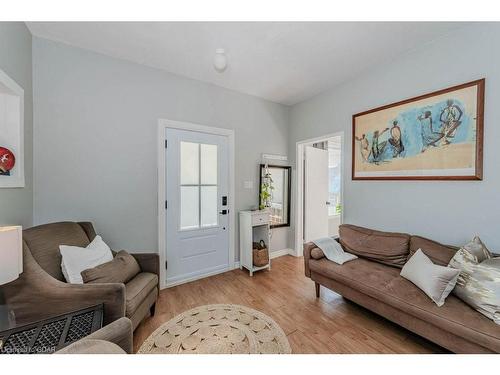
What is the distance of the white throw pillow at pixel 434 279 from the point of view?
1.43 meters

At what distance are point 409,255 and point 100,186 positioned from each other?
3.24 m

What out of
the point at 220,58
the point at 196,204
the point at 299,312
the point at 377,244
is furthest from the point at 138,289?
the point at 377,244

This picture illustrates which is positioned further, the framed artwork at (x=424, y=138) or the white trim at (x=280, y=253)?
the white trim at (x=280, y=253)

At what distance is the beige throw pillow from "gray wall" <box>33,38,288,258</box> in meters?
0.55

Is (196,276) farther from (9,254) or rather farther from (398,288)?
(398,288)

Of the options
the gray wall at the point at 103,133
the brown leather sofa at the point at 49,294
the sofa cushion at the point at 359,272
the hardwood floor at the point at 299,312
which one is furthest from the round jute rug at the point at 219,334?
the gray wall at the point at 103,133

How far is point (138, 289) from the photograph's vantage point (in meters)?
1.65

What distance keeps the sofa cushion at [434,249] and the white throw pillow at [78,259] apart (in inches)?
111

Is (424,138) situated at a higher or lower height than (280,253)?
higher

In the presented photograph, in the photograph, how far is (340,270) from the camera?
1.99m

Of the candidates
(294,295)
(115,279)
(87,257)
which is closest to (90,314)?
(115,279)

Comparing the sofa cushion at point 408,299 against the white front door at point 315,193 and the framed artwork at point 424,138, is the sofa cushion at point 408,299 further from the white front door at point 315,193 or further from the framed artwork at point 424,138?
the white front door at point 315,193

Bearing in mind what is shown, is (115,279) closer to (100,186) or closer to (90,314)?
(90,314)

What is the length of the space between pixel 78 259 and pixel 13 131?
3.87 ft
